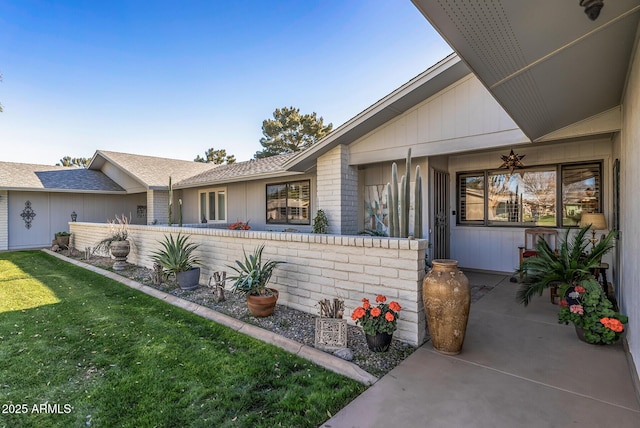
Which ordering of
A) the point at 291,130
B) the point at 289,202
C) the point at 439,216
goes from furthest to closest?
the point at 291,130 < the point at 289,202 < the point at 439,216

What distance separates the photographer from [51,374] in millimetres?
3027

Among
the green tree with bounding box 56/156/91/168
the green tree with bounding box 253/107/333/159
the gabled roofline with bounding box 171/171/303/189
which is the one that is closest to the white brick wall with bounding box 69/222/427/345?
the gabled roofline with bounding box 171/171/303/189

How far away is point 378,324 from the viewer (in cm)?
335

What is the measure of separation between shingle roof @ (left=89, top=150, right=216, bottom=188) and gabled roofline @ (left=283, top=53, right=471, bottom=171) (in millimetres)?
9217

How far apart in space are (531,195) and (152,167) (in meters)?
15.7

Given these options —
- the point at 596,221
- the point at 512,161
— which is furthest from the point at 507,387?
the point at 512,161

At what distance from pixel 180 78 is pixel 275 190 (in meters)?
7.55

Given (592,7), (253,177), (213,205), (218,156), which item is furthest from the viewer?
(218,156)

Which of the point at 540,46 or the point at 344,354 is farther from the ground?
the point at 540,46

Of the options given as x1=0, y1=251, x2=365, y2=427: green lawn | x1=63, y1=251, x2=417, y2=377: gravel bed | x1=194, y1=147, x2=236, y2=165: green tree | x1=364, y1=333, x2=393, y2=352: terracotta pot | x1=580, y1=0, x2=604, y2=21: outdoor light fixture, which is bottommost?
x1=0, y1=251, x2=365, y2=427: green lawn

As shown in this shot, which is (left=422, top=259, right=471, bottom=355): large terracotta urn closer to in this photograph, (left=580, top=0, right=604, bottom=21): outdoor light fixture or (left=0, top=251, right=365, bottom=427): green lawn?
(left=0, top=251, right=365, bottom=427): green lawn

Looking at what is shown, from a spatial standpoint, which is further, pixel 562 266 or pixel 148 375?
pixel 562 266

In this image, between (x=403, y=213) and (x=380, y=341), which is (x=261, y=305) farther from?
(x=403, y=213)

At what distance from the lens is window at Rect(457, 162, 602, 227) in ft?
20.2
